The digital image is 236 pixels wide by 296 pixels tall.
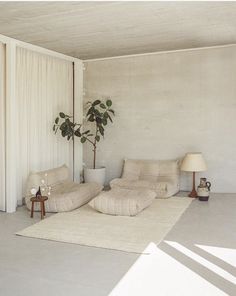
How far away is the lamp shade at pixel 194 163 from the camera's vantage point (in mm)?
5523

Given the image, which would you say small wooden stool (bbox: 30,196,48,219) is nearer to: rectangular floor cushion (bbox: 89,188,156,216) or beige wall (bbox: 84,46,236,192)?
rectangular floor cushion (bbox: 89,188,156,216)

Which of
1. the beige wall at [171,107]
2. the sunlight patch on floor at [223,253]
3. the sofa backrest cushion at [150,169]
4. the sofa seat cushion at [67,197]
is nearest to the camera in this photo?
the sunlight patch on floor at [223,253]

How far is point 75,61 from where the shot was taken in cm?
661

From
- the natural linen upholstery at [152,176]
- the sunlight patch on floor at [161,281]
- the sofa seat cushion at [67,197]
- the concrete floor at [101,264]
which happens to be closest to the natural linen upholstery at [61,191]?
the sofa seat cushion at [67,197]

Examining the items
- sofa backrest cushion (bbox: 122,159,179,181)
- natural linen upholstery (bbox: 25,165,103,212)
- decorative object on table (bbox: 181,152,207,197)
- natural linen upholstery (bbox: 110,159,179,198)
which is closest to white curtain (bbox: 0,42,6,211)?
natural linen upholstery (bbox: 25,165,103,212)

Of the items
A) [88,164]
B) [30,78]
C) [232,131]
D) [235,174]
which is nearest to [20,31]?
[30,78]

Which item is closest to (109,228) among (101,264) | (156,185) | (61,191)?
(101,264)

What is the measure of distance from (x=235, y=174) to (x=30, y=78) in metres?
3.78

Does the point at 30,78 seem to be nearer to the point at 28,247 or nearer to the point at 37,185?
the point at 37,185

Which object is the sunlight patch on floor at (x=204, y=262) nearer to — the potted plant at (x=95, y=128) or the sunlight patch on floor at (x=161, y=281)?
the sunlight patch on floor at (x=161, y=281)

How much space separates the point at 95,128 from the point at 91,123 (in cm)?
14

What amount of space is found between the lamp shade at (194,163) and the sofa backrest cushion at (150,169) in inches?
13.2

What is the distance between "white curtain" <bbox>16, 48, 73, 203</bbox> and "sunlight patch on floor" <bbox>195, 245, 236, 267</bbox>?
313 cm

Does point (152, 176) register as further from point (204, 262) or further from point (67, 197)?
point (204, 262)
